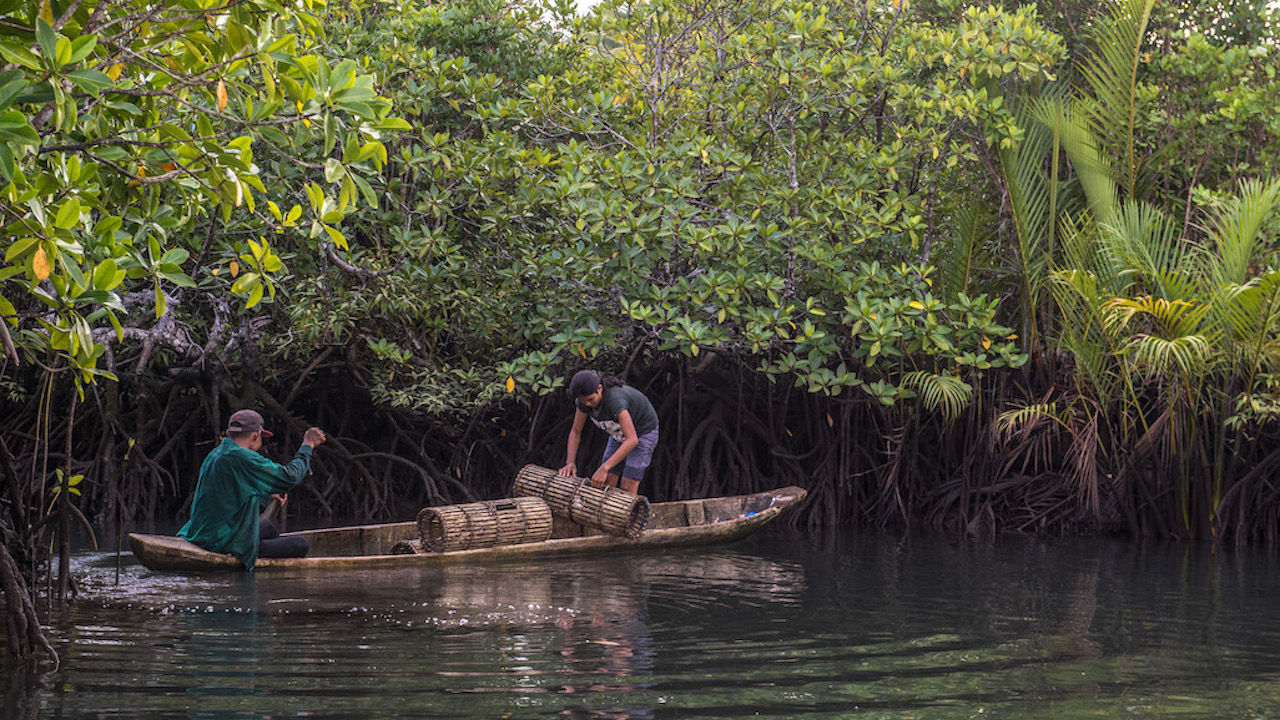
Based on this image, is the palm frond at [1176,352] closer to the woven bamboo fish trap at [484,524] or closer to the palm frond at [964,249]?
the palm frond at [964,249]

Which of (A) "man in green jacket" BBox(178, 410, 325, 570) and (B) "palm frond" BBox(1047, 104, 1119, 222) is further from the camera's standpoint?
(B) "palm frond" BBox(1047, 104, 1119, 222)

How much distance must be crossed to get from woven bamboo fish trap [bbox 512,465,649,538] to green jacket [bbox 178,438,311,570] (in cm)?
248

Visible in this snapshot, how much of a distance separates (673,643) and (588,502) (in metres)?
4.03

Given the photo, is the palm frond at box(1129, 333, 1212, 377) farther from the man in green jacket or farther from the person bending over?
the man in green jacket

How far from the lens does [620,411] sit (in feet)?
34.0

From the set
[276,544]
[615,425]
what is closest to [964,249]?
[615,425]

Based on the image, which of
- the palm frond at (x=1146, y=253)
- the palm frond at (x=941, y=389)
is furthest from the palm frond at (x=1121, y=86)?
the palm frond at (x=941, y=389)

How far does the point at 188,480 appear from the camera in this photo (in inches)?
531

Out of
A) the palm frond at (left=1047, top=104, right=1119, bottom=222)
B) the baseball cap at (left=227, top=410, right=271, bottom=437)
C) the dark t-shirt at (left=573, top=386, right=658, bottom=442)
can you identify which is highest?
the palm frond at (left=1047, top=104, right=1119, bottom=222)

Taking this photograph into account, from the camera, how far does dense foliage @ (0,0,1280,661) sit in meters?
10.9

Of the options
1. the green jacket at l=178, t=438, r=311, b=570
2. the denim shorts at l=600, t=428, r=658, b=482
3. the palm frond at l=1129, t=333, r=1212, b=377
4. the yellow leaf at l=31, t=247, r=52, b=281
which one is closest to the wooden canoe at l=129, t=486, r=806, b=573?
the green jacket at l=178, t=438, r=311, b=570

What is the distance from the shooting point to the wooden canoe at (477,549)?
7.87m

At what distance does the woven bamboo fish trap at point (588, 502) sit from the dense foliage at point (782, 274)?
5.28 feet

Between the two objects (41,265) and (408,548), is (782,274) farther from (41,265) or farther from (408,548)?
(41,265)
